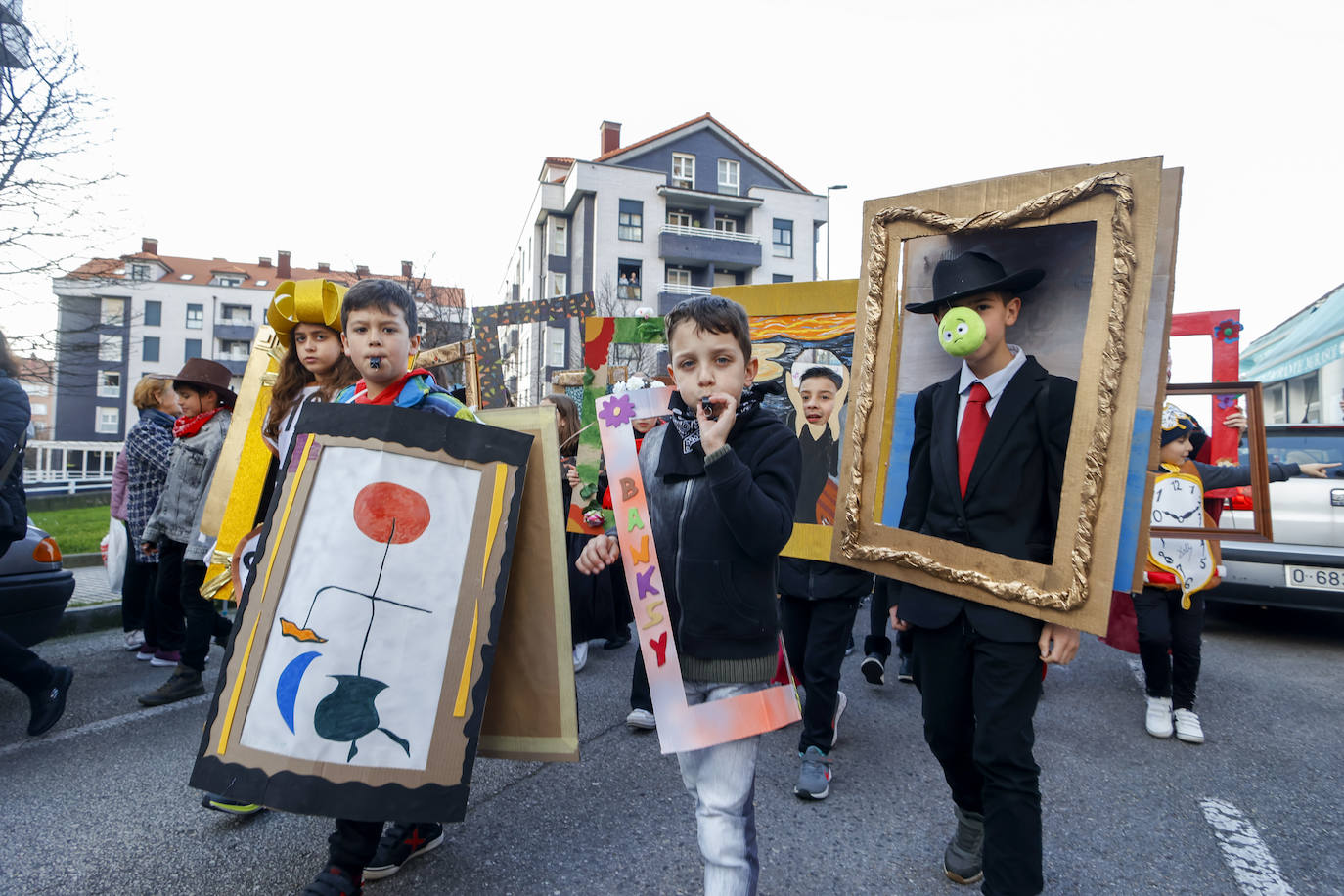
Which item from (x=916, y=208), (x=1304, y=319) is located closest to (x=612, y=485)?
(x=916, y=208)

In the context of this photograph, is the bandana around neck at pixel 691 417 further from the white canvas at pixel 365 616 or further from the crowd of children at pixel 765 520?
the white canvas at pixel 365 616

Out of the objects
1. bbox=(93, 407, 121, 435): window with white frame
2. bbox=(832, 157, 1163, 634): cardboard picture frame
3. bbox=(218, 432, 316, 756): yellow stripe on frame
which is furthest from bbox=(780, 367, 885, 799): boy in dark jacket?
bbox=(93, 407, 121, 435): window with white frame

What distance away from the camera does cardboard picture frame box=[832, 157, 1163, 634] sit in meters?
1.93

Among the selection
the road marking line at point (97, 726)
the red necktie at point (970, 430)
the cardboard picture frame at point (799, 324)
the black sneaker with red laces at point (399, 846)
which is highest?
the cardboard picture frame at point (799, 324)

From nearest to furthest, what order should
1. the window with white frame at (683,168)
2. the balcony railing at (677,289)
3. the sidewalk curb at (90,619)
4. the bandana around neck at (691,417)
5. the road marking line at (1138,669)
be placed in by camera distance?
the bandana around neck at (691,417) < the road marking line at (1138,669) < the sidewalk curb at (90,619) < the balcony railing at (677,289) < the window with white frame at (683,168)

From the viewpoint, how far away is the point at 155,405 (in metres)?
5.68

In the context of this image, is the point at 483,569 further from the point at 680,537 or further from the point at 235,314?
the point at 235,314

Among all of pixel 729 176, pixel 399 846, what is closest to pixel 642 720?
pixel 399 846

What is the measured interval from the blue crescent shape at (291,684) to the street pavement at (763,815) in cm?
82

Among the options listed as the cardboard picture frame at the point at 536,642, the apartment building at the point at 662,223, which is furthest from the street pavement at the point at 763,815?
the apartment building at the point at 662,223

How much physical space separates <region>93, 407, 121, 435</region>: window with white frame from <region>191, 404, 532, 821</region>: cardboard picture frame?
→ 6145cm

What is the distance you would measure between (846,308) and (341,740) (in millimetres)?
3017

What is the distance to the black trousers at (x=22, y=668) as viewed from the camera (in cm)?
364

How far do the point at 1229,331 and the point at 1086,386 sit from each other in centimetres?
474
